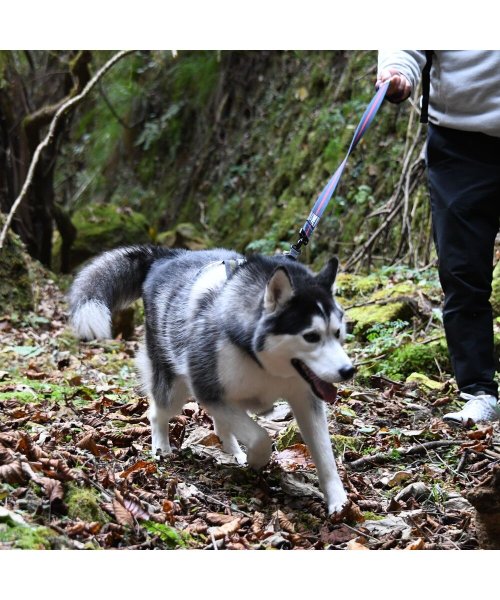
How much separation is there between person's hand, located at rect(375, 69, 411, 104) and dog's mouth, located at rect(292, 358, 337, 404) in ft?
6.09

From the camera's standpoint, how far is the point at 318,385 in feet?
11.1

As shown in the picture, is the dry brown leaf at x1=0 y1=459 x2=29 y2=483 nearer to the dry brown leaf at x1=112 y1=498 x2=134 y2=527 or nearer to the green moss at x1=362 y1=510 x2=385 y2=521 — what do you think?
the dry brown leaf at x1=112 y1=498 x2=134 y2=527

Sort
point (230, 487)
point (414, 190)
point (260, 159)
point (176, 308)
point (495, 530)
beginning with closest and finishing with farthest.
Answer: point (495, 530), point (230, 487), point (176, 308), point (414, 190), point (260, 159)

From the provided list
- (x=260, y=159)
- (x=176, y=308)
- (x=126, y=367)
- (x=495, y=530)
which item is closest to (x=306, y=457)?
(x=176, y=308)

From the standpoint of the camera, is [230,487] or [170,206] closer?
[230,487]

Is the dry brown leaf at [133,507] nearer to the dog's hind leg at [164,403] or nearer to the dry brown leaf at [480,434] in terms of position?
the dog's hind leg at [164,403]

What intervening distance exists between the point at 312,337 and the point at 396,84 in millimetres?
1829

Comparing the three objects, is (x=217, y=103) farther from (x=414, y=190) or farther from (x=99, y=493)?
(x=99, y=493)

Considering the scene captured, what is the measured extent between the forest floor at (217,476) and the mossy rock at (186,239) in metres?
7.00

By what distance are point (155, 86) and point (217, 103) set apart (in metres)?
1.75

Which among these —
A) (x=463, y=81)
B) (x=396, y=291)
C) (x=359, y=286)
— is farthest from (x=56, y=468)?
(x=359, y=286)

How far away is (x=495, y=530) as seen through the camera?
9.87 feet

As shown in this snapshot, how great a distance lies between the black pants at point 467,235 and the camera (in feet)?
14.7

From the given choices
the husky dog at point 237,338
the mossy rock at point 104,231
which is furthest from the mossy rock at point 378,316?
the mossy rock at point 104,231
